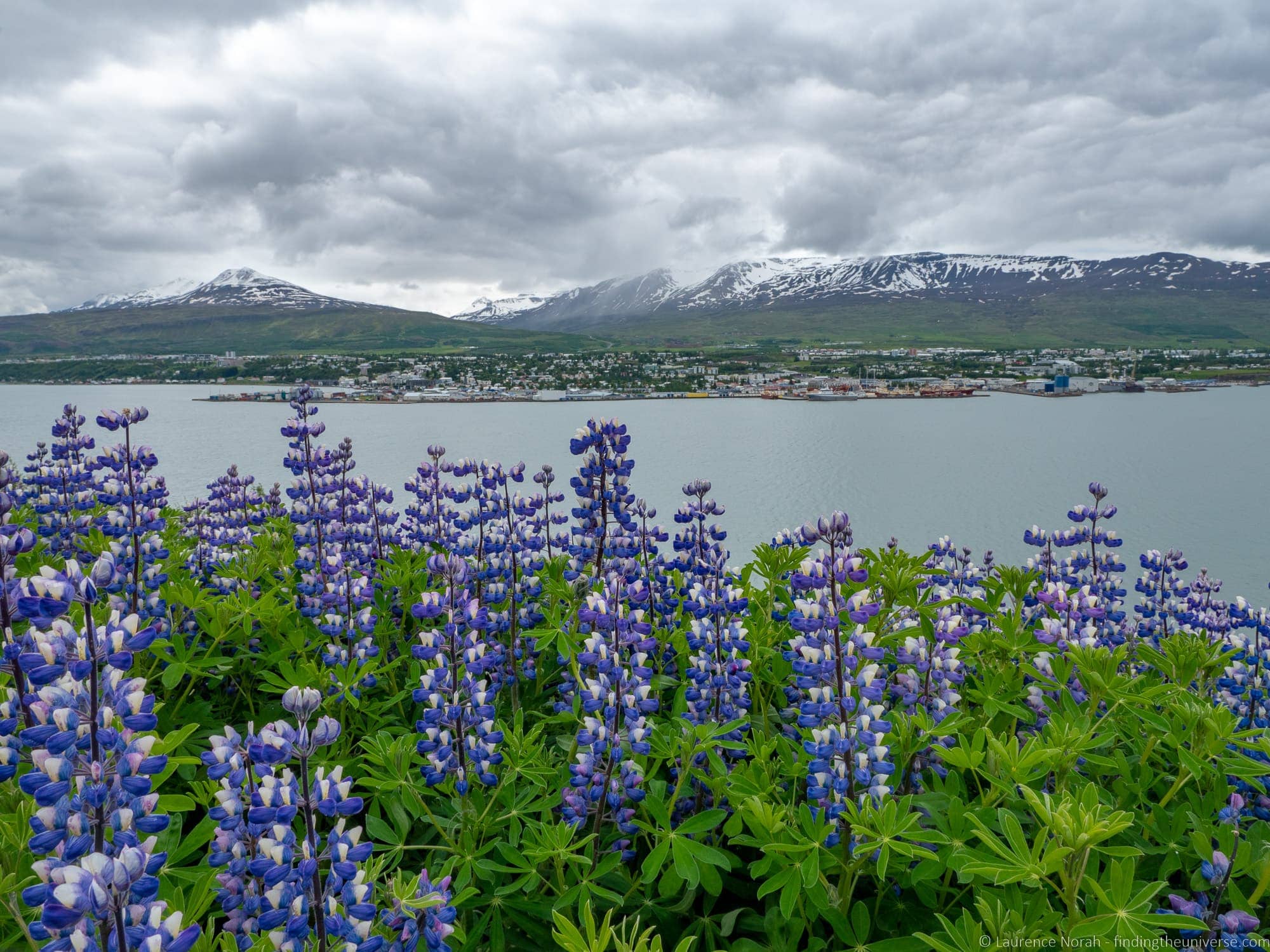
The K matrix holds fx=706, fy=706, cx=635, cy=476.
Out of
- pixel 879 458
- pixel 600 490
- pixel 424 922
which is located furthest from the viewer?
pixel 879 458

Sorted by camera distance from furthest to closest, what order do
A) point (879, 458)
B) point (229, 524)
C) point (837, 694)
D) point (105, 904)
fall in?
point (879, 458) → point (229, 524) → point (837, 694) → point (105, 904)

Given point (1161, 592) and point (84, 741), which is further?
point (1161, 592)

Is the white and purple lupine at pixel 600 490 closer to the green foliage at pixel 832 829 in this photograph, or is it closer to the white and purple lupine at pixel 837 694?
the green foliage at pixel 832 829

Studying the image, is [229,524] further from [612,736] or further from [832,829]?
[832,829]

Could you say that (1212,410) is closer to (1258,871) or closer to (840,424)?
(840,424)

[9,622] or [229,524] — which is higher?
[9,622]

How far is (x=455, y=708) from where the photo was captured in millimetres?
2943

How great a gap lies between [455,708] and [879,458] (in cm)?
2542

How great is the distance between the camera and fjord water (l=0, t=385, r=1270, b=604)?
14.9m

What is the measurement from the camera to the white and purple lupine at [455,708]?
9.66 ft

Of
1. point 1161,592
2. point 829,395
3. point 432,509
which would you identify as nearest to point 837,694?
point 432,509

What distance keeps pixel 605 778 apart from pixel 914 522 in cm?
1411

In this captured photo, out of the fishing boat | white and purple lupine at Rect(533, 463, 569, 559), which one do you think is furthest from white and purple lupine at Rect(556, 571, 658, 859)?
the fishing boat

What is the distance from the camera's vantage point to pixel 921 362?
11394cm
